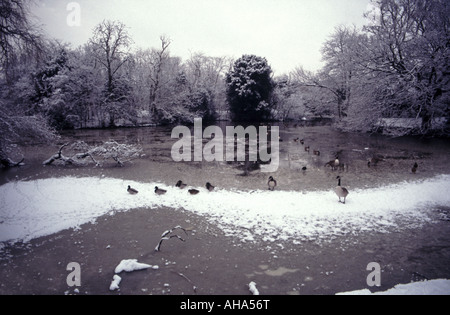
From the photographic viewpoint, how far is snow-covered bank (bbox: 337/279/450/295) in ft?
12.9

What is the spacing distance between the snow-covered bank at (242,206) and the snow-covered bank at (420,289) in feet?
6.34

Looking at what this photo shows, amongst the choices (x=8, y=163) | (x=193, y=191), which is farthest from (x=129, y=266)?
(x=8, y=163)

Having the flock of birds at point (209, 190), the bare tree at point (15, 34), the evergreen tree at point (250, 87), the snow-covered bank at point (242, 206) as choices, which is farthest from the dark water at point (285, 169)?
the evergreen tree at point (250, 87)

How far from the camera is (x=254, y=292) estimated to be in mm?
4121

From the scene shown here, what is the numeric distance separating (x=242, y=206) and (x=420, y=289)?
456 centimetres

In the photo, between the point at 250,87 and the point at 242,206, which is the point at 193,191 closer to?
the point at 242,206

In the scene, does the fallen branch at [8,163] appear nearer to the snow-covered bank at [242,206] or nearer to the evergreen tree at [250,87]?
the snow-covered bank at [242,206]

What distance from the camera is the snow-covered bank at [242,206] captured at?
20.8 ft

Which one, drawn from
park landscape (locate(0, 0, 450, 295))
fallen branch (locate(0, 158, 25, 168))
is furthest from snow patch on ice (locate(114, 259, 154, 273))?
fallen branch (locate(0, 158, 25, 168))

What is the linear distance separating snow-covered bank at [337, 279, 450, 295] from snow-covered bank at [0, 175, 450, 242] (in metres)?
1.93

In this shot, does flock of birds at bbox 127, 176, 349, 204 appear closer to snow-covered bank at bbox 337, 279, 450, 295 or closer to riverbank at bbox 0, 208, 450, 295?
riverbank at bbox 0, 208, 450, 295

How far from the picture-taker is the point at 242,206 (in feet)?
25.2

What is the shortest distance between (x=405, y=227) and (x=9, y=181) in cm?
1345
